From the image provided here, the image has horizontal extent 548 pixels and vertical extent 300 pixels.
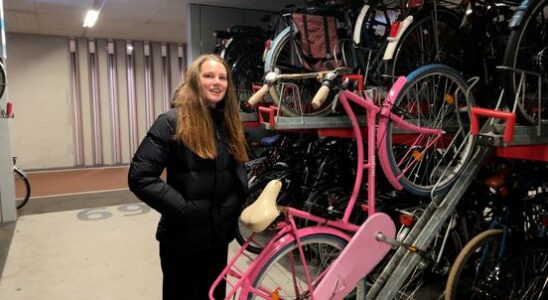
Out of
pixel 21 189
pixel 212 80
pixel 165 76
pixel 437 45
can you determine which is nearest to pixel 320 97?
pixel 212 80

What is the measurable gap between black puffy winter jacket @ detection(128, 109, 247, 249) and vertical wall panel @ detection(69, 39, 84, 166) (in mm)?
7899

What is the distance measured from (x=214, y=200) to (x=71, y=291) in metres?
1.88

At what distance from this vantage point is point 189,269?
6.41 feet

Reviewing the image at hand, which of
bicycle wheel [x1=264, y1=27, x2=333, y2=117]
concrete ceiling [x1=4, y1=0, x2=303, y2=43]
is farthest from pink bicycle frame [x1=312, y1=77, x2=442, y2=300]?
concrete ceiling [x1=4, y1=0, x2=303, y2=43]

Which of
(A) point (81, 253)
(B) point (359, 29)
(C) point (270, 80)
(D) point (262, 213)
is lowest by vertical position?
(A) point (81, 253)

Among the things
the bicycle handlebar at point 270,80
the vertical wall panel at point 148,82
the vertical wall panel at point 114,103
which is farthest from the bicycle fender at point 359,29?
the vertical wall panel at point 114,103

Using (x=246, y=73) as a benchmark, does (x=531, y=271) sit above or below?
below

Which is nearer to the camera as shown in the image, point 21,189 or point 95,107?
point 21,189

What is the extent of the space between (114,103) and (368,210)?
8056 mm

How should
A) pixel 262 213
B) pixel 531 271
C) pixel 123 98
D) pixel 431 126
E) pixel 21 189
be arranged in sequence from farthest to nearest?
pixel 123 98
pixel 21 189
pixel 431 126
pixel 531 271
pixel 262 213

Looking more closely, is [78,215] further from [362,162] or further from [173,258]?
[362,162]

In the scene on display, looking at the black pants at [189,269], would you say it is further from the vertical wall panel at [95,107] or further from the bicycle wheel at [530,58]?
the vertical wall panel at [95,107]

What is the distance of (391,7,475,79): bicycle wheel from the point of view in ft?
9.20

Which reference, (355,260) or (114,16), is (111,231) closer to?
(355,260)
